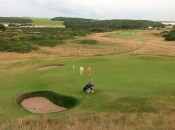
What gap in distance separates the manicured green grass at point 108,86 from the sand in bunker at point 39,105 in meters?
0.75

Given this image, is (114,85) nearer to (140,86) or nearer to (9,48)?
(140,86)

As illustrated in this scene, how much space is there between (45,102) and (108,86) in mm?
4457

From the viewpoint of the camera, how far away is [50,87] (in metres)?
22.7

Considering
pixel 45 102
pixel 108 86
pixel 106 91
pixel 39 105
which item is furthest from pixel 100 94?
pixel 39 105

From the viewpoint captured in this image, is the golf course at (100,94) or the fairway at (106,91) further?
the fairway at (106,91)

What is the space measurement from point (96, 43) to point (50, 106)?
55.2 metres

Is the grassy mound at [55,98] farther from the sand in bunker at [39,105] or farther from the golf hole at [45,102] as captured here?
the sand in bunker at [39,105]

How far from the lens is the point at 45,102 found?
20.7 meters

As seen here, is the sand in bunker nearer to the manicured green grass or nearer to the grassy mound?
the grassy mound

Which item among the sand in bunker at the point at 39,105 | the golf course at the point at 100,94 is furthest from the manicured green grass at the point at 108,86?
the sand in bunker at the point at 39,105

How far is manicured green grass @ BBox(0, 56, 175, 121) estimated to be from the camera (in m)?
17.9

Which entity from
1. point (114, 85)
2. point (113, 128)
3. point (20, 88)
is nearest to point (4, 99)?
A: point (20, 88)

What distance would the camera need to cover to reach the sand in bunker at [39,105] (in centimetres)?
1920

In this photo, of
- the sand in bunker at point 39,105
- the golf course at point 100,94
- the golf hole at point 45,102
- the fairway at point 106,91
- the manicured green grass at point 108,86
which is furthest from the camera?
the golf hole at point 45,102
